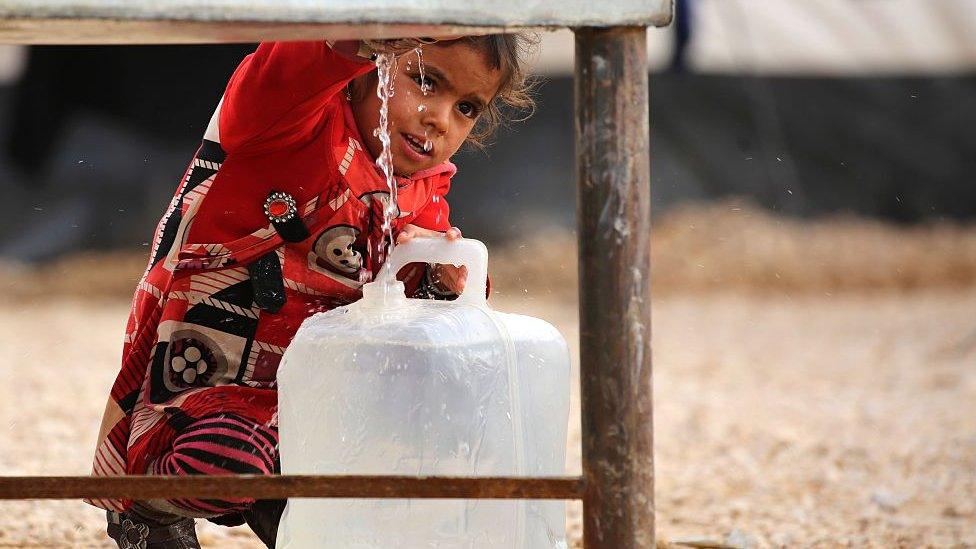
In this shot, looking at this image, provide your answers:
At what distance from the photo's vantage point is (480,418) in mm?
2037

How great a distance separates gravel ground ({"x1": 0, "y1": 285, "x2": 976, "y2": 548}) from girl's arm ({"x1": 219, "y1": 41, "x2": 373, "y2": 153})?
3.80ft

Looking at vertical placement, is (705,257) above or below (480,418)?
above

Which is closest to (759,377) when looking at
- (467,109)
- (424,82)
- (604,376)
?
(467,109)

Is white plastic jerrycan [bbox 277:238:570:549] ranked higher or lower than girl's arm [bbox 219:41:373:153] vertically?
lower

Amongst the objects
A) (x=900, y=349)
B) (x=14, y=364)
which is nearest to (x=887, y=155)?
(x=900, y=349)

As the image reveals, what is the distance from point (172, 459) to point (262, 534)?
26 centimetres

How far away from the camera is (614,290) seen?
5.27 ft

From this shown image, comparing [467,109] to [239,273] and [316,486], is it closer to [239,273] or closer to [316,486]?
[239,273]

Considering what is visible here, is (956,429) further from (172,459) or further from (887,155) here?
(887,155)

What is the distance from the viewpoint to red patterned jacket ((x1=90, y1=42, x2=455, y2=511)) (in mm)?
2270

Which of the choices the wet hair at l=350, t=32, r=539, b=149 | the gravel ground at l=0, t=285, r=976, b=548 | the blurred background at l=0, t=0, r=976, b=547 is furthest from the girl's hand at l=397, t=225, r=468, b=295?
the blurred background at l=0, t=0, r=976, b=547

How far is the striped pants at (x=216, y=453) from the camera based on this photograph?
84.4 inches

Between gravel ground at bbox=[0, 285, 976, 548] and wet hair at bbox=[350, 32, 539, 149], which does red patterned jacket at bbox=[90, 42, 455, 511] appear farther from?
gravel ground at bbox=[0, 285, 976, 548]

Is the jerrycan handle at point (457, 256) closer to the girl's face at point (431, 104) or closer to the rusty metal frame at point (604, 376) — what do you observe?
the girl's face at point (431, 104)
